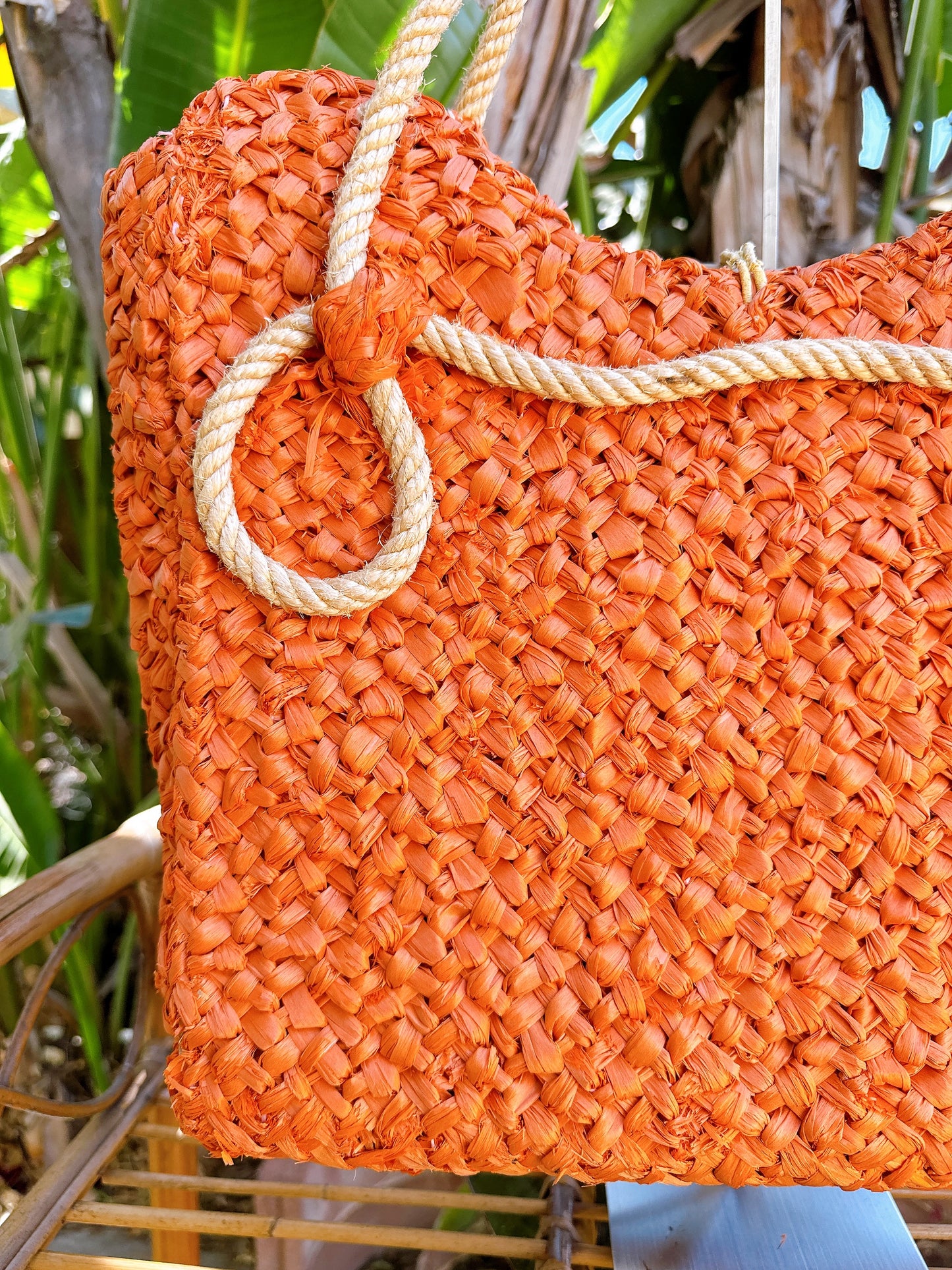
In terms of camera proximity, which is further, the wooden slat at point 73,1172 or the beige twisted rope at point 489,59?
the wooden slat at point 73,1172

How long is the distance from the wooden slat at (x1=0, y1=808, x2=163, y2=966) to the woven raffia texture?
21 cm

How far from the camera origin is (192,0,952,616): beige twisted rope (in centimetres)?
→ 34

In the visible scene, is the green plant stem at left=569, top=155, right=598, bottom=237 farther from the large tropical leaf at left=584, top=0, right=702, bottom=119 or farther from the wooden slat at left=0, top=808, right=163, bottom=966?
the wooden slat at left=0, top=808, right=163, bottom=966

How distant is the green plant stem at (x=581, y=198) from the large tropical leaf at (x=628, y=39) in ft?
0.18

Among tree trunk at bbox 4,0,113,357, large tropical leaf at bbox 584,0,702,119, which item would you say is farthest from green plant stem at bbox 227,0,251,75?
large tropical leaf at bbox 584,0,702,119

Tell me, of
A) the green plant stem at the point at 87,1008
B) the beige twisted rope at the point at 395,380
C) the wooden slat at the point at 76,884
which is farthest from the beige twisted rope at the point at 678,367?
the green plant stem at the point at 87,1008

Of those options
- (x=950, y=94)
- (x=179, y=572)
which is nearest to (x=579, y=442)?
(x=179, y=572)

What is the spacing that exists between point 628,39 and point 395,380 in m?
0.66

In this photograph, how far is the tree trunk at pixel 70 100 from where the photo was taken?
0.73m

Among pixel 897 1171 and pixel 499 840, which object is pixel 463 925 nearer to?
pixel 499 840

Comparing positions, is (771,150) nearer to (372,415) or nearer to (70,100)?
(372,415)

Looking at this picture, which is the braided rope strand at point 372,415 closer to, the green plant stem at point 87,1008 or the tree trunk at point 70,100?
the tree trunk at point 70,100

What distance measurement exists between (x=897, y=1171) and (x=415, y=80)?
517 mm

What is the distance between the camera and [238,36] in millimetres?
686
